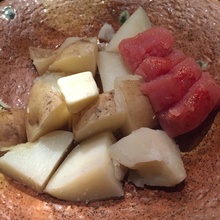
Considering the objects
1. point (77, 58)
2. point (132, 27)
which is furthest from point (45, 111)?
point (132, 27)

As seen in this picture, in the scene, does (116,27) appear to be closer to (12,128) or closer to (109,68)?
(109,68)

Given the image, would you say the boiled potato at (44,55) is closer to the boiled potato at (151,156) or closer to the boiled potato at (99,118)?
the boiled potato at (99,118)

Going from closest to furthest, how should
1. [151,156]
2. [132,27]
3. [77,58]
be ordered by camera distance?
1. [151,156]
2. [77,58]
3. [132,27]

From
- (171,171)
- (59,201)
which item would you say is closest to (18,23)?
(59,201)

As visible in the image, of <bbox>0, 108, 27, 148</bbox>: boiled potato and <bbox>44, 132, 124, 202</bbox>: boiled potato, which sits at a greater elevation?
<bbox>0, 108, 27, 148</bbox>: boiled potato

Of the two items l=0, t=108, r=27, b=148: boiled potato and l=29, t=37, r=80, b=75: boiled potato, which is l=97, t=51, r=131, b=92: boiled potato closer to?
l=29, t=37, r=80, b=75: boiled potato

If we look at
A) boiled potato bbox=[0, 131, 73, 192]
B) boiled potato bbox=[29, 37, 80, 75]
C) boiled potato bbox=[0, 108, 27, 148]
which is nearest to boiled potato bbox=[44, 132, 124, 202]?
boiled potato bbox=[0, 131, 73, 192]

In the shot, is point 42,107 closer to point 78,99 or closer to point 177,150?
point 78,99
